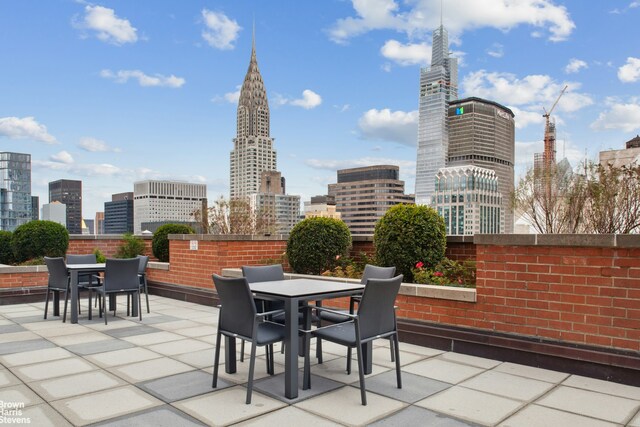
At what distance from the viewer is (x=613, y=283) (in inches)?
153

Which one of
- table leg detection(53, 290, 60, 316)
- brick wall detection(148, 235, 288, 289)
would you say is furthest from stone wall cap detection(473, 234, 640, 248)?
table leg detection(53, 290, 60, 316)

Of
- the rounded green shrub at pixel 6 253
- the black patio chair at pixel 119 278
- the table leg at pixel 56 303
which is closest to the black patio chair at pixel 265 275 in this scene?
the black patio chair at pixel 119 278

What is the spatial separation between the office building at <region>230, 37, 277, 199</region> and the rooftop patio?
7717 cm

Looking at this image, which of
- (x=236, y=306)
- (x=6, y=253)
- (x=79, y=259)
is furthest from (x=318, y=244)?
(x=6, y=253)

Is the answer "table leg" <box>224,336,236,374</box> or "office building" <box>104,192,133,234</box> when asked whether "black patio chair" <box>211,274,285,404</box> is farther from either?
"office building" <box>104,192,133,234</box>

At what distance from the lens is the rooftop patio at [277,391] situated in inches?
120

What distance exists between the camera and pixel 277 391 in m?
3.58

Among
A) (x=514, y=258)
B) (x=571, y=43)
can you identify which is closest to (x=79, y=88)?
(x=514, y=258)

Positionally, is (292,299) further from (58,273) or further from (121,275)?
(58,273)

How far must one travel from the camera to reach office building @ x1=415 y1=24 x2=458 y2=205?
7975cm

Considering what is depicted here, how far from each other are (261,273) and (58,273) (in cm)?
373

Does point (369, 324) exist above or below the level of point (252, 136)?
below

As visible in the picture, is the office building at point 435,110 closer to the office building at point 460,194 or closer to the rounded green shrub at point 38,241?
the office building at point 460,194

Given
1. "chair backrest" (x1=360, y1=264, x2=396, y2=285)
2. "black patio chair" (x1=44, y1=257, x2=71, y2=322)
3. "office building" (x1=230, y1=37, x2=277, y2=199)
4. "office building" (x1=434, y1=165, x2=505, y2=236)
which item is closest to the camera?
"chair backrest" (x1=360, y1=264, x2=396, y2=285)
